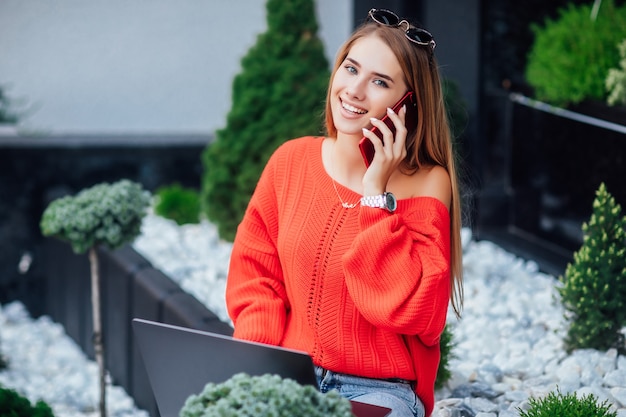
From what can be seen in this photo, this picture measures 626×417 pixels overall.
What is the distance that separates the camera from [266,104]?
16.5ft

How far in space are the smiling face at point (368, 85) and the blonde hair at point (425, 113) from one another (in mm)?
23

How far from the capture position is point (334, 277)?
2.51 meters

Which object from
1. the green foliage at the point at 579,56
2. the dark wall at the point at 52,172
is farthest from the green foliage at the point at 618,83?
the dark wall at the point at 52,172

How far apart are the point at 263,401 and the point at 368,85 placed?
995 millimetres

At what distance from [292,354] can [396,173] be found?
700 millimetres

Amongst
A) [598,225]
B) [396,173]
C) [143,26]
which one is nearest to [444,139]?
[396,173]

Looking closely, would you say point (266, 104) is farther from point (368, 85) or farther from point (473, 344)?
point (368, 85)

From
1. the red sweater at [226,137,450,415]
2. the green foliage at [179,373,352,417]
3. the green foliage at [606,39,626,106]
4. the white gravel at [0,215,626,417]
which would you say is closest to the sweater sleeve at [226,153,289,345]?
the red sweater at [226,137,450,415]

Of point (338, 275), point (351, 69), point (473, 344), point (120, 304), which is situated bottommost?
point (120, 304)

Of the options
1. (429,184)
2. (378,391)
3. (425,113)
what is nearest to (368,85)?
(425,113)

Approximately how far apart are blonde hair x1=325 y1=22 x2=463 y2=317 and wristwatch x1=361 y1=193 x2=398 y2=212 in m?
0.16

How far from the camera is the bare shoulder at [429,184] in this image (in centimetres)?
250

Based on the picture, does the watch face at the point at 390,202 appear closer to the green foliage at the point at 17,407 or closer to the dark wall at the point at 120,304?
the green foliage at the point at 17,407

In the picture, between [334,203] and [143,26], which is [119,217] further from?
[143,26]
